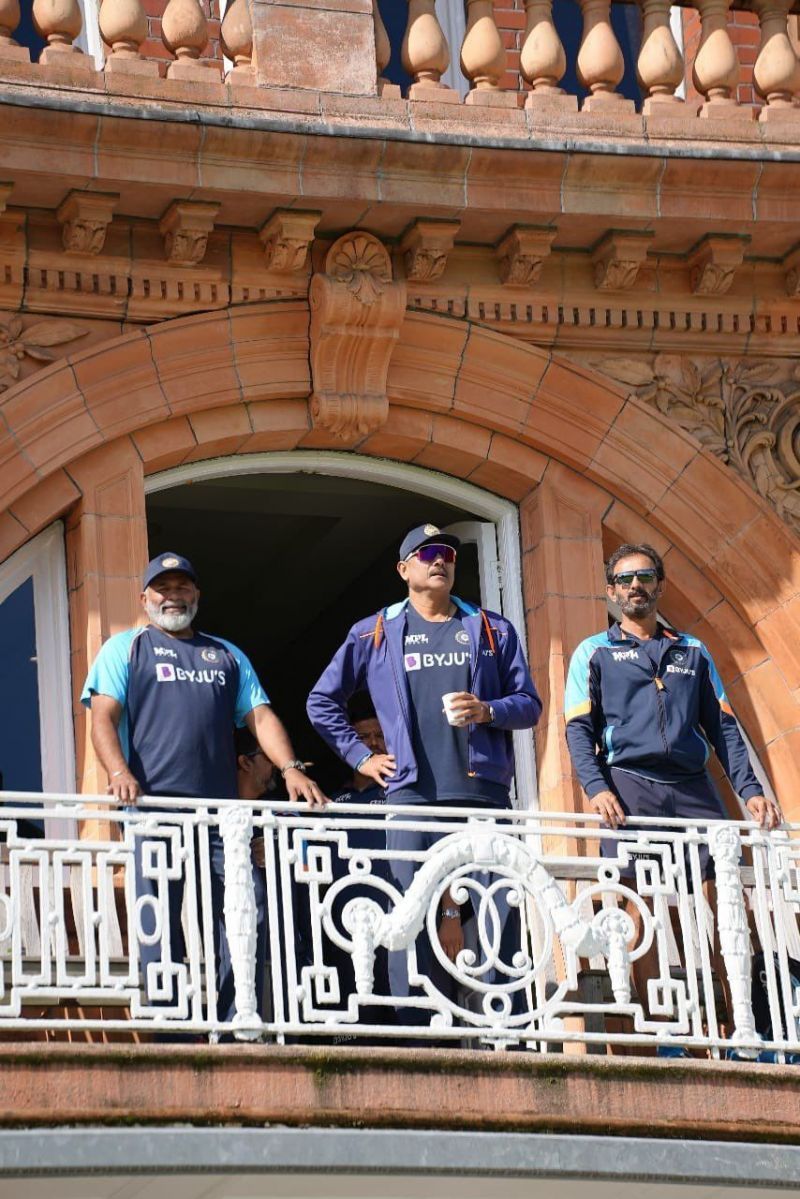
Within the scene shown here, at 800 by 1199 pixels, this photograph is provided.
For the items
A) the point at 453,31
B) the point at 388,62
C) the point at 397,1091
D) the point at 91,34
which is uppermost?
the point at 453,31

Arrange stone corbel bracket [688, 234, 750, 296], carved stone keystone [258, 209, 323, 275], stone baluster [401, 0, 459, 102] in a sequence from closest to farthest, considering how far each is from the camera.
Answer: carved stone keystone [258, 209, 323, 275], stone baluster [401, 0, 459, 102], stone corbel bracket [688, 234, 750, 296]

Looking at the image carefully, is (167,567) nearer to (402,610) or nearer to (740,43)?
(402,610)

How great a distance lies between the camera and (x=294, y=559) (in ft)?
55.7

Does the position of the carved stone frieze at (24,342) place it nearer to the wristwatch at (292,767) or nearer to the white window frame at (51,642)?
the white window frame at (51,642)

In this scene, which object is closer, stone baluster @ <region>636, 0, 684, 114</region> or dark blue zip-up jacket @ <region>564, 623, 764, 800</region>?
dark blue zip-up jacket @ <region>564, 623, 764, 800</region>

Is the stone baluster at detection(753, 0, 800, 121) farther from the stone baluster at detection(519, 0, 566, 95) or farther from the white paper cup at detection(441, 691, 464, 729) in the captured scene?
the white paper cup at detection(441, 691, 464, 729)

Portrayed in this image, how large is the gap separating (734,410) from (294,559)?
345cm

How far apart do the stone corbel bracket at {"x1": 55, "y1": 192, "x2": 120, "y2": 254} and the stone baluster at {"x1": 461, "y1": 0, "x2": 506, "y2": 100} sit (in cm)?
181

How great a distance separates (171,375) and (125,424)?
1.03ft

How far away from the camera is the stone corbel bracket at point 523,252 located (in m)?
13.9

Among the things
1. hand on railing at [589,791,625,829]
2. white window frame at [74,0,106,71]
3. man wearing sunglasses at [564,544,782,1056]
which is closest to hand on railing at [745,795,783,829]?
man wearing sunglasses at [564,544,782,1056]

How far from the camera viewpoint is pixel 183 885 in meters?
11.3

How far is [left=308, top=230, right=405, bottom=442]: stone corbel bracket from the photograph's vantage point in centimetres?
1375

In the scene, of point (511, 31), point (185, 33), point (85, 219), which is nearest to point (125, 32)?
point (185, 33)
